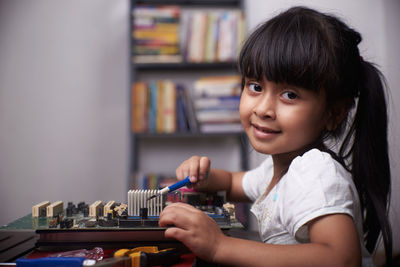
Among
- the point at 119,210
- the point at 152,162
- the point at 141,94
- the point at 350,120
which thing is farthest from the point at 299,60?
the point at 152,162

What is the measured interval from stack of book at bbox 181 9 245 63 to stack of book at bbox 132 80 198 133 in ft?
0.87

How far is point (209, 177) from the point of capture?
1.08m

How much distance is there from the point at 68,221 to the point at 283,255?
1.17 ft

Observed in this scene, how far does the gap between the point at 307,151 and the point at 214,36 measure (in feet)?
5.38

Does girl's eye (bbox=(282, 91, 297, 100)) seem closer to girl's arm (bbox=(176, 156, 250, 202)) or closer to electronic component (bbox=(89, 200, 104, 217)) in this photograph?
girl's arm (bbox=(176, 156, 250, 202))

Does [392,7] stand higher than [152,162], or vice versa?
[392,7]

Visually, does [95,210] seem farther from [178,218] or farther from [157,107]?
[157,107]

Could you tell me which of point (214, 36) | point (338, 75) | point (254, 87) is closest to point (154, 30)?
point (214, 36)

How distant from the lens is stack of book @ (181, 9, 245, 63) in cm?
230

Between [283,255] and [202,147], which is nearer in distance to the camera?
[283,255]

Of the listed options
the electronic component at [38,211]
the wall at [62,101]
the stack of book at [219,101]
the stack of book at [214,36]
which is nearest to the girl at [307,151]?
the electronic component at [38,211]

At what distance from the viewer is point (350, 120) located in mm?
1001

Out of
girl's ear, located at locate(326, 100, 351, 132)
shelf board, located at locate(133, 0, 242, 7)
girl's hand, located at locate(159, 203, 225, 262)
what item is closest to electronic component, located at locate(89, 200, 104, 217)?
girl's hand, located at locate(159, 203, 225, 262)

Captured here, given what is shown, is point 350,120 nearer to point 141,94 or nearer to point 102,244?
point 102,244
